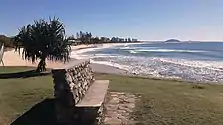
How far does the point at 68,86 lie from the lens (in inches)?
316

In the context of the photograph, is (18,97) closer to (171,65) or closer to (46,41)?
(46,41)

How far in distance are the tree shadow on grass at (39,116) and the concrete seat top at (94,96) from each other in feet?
2.81

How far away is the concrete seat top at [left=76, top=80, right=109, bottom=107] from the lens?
8.24m

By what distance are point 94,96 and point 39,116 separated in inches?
57.4

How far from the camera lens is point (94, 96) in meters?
9.23

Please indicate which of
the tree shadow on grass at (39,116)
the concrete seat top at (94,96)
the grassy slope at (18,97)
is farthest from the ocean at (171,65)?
the tree shadow on grass at (39,116)

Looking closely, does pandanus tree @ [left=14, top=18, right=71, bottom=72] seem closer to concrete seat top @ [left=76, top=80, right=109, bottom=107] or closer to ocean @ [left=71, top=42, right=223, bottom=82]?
ocean @ [left=71, top=42, right=223, bottom=82]

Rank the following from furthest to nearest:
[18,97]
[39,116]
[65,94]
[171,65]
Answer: [171,65]
[18,97]
[39,116]
[65,94]

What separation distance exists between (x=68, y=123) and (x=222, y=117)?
3667 mm

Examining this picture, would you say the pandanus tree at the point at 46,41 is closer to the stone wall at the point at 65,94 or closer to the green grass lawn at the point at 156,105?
the green grass lawn at the point at 156,105

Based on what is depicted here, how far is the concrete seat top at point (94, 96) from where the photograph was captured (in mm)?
8242

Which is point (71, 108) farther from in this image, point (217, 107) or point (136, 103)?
point (217, 107)

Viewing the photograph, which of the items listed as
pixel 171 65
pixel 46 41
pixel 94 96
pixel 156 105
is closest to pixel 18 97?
pixel 94 96

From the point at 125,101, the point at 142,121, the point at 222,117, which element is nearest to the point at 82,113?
the point at 142,121
